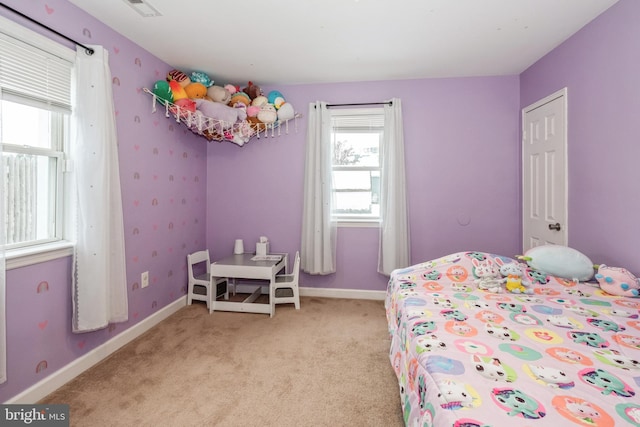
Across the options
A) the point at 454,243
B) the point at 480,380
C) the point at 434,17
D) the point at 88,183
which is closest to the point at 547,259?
the point at 454,243

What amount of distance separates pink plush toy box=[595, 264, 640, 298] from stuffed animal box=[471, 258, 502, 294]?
21.4 inches

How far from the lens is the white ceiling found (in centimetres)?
211

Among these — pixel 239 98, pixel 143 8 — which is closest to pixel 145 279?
pixel 239 98

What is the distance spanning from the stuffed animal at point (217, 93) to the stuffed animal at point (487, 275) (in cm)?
260

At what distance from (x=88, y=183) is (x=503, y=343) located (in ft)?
7.96

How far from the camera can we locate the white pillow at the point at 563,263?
208 cm

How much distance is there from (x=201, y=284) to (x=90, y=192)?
1545 millimetres

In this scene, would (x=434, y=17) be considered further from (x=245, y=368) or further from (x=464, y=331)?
(x=245, y=368)

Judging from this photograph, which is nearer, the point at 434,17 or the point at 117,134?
the point at 434,17

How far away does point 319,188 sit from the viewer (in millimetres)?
3475

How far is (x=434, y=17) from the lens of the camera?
2.24 meters

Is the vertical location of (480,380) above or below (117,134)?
below

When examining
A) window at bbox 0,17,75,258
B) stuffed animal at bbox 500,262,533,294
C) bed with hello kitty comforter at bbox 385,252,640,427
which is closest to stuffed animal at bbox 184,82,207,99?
window at bbox 0,17,75,258

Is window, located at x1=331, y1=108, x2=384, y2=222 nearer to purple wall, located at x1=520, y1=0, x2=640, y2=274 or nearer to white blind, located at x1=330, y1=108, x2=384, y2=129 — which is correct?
white blind, located at x1=330, y1=108, x2=384, y2=129
